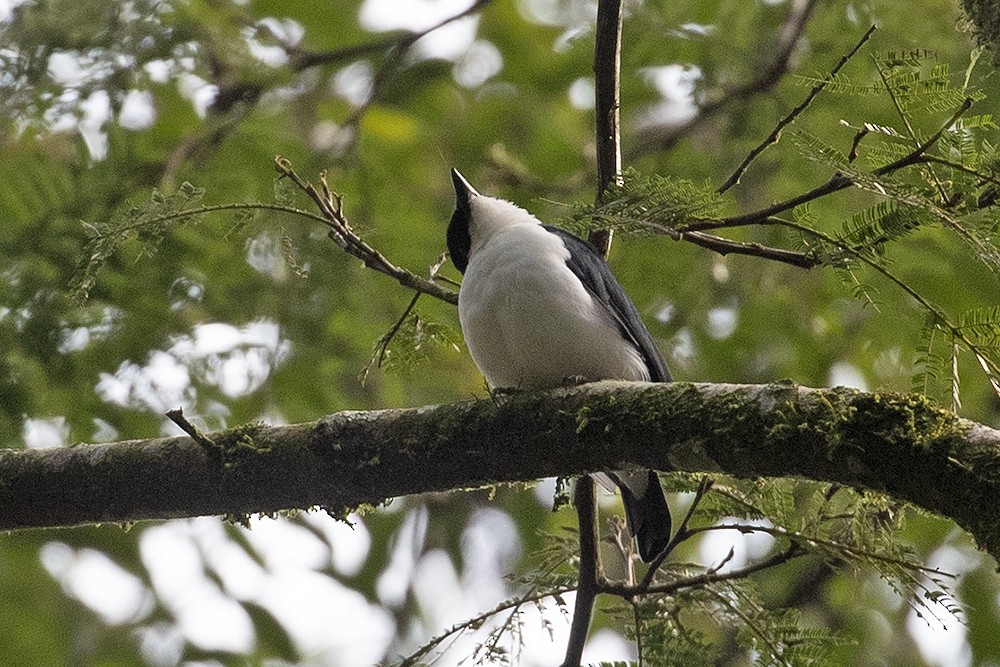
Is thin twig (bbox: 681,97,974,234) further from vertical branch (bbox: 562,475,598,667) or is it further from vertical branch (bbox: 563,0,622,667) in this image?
vertical branch (bbox: 562,475,598,667)

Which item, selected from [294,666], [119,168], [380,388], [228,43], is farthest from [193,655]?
[228,43]

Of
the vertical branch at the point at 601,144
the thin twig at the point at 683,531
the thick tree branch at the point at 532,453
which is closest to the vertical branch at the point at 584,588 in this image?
the vertical branch at the point at 601,144

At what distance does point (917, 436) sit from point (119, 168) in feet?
16.8

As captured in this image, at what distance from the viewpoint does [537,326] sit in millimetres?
3957

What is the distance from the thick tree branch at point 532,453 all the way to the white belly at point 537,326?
758 millimetres

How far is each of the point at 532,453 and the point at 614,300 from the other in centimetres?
128

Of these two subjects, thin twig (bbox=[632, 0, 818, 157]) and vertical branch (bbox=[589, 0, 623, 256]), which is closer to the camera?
vertical branch (bbox=[589, 0, 623, 256])

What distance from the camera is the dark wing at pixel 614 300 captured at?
423 centimetres

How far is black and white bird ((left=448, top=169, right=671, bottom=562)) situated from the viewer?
3979 millimetres

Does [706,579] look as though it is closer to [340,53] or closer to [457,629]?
[457,629]

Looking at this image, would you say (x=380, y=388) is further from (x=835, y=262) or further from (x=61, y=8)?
(x=835, y=262)

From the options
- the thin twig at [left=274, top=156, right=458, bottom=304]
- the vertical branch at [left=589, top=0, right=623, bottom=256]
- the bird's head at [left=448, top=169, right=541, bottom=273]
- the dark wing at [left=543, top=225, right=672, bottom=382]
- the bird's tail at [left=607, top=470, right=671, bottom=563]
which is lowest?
the bird's tail at [left=607, top=470, right=671, bottom=563]

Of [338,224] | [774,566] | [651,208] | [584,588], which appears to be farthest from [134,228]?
[774,566]

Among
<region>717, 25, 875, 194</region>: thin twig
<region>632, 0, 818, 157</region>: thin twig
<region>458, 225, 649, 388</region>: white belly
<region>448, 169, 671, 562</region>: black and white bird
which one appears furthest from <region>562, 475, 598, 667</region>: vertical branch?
<region>632, 0, 818, 157</region>: thin twig
